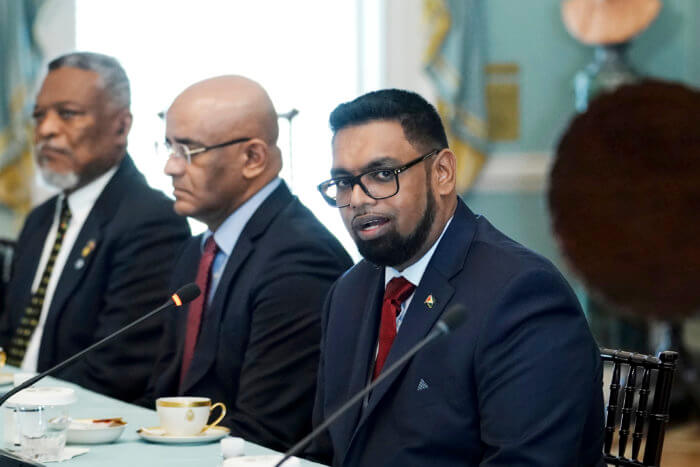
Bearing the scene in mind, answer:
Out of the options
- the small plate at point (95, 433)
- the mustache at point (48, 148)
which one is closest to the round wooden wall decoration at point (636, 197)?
the mustache at point (48, 148)

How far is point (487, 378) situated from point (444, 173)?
1.48ft

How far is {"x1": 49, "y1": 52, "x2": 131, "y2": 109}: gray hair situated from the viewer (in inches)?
142

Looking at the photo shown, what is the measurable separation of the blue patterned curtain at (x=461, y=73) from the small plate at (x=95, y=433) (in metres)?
3.57

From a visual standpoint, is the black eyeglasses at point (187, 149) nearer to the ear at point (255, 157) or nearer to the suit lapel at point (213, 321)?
the ear at point (255, 157)

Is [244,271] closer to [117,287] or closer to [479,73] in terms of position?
[117,287]

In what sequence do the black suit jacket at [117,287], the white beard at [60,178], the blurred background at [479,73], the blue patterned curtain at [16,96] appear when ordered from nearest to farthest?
the black suit jacket at [117,287] < the white beard at [60,178] < the blue patterned curtain at [16,96] < the blurred background at [479,73]

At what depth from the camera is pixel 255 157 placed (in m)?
2.91

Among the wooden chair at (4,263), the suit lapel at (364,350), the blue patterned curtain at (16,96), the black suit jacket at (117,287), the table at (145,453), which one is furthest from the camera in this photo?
the blue patterned curtain at (16,96)

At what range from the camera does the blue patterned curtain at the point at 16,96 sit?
185 inches

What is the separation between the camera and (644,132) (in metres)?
5.75

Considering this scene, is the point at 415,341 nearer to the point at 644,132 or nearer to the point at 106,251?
the point at 106,251

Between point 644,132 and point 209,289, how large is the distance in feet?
11.6

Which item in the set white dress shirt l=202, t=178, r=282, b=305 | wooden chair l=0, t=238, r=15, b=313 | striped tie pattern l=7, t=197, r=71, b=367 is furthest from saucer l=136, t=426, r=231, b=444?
wooden chair l=0, t=238, r=15, b=313

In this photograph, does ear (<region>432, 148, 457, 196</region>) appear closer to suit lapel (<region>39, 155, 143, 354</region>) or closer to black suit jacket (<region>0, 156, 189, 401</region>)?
black suit jacket (<region>0, 156, 189, 401</region>)
